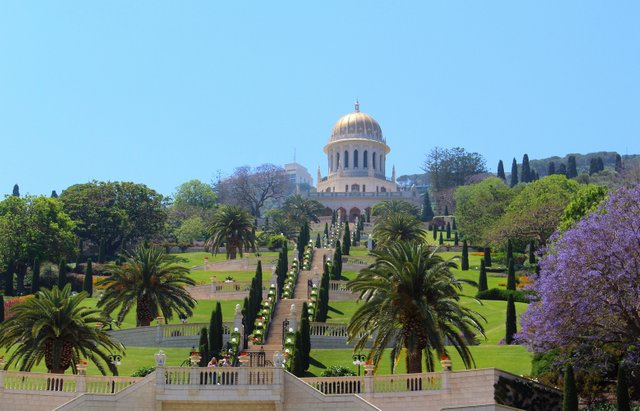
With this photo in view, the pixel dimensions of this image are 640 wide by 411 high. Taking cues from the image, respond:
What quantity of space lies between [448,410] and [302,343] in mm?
10686

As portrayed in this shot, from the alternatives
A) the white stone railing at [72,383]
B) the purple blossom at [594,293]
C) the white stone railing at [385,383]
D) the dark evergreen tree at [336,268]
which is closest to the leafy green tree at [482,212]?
the dark evergreen tree at [336,268]

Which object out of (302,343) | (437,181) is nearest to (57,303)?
(302,343)

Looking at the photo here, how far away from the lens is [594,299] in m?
39.9

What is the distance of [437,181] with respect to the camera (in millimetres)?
159875

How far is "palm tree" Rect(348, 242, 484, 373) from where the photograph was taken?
130ft

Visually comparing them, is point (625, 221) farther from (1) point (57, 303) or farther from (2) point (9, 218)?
(2) point (9, 218)

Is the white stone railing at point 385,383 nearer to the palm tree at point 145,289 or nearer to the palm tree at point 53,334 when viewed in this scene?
the palm tree at point 53,334

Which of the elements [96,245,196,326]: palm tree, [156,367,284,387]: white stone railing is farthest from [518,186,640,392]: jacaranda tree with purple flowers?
[96,245,196,326]: palm tree

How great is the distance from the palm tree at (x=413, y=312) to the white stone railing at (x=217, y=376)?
4691mm

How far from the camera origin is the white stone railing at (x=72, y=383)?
36.8 meters

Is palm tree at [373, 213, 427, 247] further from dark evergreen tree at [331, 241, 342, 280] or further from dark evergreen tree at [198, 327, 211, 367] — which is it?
dark evergreen tree at [198, 327, 211, 367]

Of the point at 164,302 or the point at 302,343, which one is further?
the point at 164,302

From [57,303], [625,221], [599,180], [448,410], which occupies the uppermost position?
[599,180]

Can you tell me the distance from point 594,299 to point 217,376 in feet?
49.4
